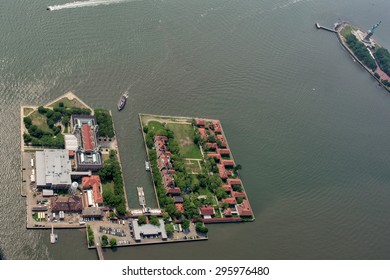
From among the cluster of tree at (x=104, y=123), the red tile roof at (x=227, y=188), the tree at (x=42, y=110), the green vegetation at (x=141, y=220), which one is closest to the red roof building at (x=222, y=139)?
the red tile roof at (x=227, y=188)

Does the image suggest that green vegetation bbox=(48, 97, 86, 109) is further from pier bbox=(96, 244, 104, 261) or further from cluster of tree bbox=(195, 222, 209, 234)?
cluster of tree bbox=(195, 222, 209, 234)

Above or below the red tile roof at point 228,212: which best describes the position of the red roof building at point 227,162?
above

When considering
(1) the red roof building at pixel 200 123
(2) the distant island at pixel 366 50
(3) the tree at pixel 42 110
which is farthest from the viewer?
(2) the distant island at pixel 366 50

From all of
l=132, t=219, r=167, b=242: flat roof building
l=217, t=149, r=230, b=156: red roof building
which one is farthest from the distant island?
l=132, t=219, r=167, b=242: flat roof building

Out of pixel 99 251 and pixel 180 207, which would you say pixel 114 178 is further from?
pixel 99 251

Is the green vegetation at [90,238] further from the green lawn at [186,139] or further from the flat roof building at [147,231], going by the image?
the green lawn at [186,139]

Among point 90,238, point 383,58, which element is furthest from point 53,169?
point 383,58

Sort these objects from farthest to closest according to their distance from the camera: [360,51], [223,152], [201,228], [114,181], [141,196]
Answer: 1. [360,51]
2. [223,152]
3. [141,196]
4. [114,181]
5. [201,228]
